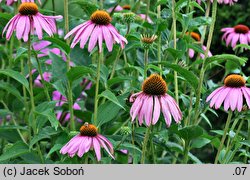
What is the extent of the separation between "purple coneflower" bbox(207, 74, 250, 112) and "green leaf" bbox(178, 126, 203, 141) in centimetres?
8

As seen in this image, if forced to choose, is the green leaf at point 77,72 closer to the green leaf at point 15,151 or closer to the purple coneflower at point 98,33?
the purple coneflower at point 98,33

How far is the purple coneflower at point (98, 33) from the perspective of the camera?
4.32ft

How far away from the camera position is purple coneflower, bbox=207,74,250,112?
1359 millimetres

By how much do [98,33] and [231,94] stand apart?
363 mm

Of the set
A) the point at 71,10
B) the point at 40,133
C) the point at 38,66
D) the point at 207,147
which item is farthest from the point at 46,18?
the point at 207,147

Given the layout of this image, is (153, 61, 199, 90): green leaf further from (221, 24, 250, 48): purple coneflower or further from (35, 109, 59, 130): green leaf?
(221, 24, 250, 48): purple coneflower

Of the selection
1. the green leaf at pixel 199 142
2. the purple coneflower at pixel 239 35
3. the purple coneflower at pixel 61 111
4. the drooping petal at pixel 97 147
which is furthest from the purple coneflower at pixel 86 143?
the purple coneflower at pixel 239 35

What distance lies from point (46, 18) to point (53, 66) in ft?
0.63

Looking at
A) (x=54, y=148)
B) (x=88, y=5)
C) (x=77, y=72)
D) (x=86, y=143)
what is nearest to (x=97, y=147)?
(x=86, y=143)

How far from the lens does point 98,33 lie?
4.37ft

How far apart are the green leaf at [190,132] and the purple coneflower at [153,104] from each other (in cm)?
17

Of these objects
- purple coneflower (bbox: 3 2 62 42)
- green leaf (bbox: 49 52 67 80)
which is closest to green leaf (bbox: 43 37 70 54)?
purple coneflower (bbox: 3 2 62 42)

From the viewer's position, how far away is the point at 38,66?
4.91 ft
